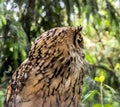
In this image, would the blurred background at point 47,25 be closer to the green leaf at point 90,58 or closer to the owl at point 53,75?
the green leaf at point 90,58

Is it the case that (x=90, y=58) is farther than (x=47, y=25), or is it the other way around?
A: (x=47, y=25)

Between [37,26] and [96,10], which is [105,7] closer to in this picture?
[96,10]

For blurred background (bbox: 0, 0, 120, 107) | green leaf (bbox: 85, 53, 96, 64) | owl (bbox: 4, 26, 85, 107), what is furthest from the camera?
green leaf (bbox: 85, 53, 96, 64)

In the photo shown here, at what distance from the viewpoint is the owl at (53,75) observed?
1529mm

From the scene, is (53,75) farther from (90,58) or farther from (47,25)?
(47,25)

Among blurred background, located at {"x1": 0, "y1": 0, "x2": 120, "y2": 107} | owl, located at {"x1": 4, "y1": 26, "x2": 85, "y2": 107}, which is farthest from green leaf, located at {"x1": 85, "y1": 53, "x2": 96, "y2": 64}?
owl, located at {"x1": 4, "y1": 26, "x2": 85, "y2": 107}

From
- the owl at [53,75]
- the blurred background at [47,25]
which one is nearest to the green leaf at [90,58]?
the blurred background at [47,25]

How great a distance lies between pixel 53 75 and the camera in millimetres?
1546

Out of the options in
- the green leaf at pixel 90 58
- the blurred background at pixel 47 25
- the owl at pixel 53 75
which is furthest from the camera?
the green leaf at pixel 90 58

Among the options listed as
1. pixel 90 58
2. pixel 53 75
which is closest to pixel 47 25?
pixel 90 58

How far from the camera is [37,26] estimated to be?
157 inches

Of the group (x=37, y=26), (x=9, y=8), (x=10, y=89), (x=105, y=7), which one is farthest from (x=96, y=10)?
(x=10, y=89)

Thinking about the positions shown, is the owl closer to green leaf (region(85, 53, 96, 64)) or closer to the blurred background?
the blurred background

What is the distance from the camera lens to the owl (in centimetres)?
153
